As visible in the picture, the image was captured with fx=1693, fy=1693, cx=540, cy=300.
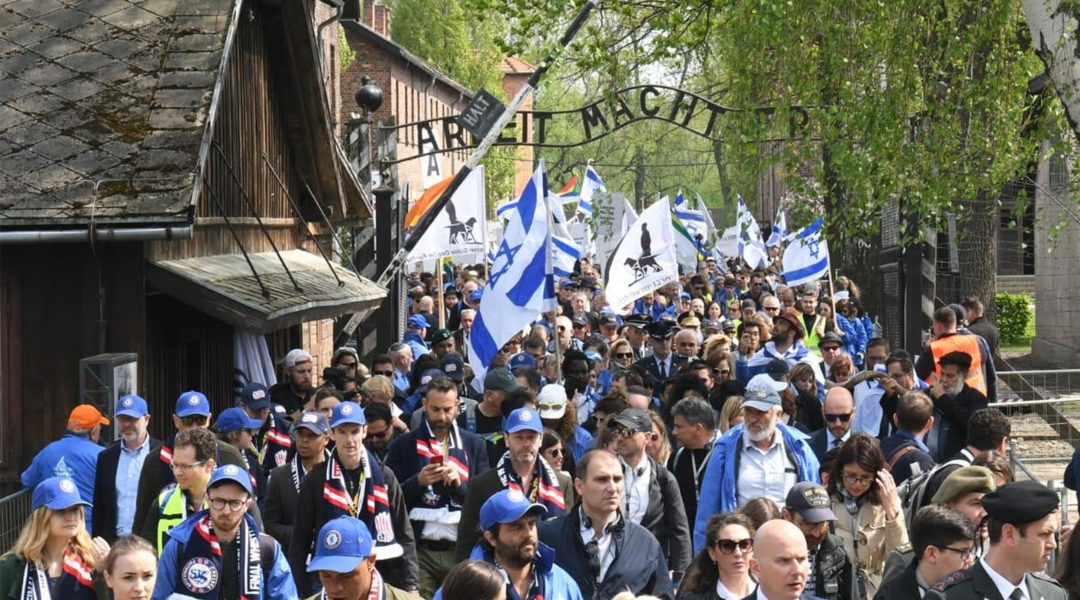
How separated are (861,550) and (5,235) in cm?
661

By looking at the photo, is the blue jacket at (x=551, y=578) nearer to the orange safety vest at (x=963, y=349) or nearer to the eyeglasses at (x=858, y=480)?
the eyeglasses at (x=858, y=480)

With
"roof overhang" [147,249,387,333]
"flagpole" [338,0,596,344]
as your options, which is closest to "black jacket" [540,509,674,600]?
"roof overhang" [147,249,387,333]

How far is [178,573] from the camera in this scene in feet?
23.8

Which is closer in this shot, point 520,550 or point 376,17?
point 520,550

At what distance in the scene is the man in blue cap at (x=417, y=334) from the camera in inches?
711

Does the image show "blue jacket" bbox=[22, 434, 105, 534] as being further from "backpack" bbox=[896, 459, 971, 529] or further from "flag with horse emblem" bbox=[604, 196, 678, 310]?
"flag with horse emblem" bbox=[604, 196, 678, 310]

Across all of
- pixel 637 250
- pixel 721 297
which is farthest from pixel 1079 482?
pixel 721 297

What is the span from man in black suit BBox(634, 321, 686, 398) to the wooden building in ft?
9.84

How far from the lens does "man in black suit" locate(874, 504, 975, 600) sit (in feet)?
21.9

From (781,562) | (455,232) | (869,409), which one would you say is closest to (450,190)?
(455,232)

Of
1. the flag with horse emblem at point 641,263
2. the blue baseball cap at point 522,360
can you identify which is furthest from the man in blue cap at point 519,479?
the flag with horse emblem at point 641,263

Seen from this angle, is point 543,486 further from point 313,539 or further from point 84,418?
point 84,418

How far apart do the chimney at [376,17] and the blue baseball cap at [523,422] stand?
53495mm

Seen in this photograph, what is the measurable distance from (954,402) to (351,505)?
16.6 ft
